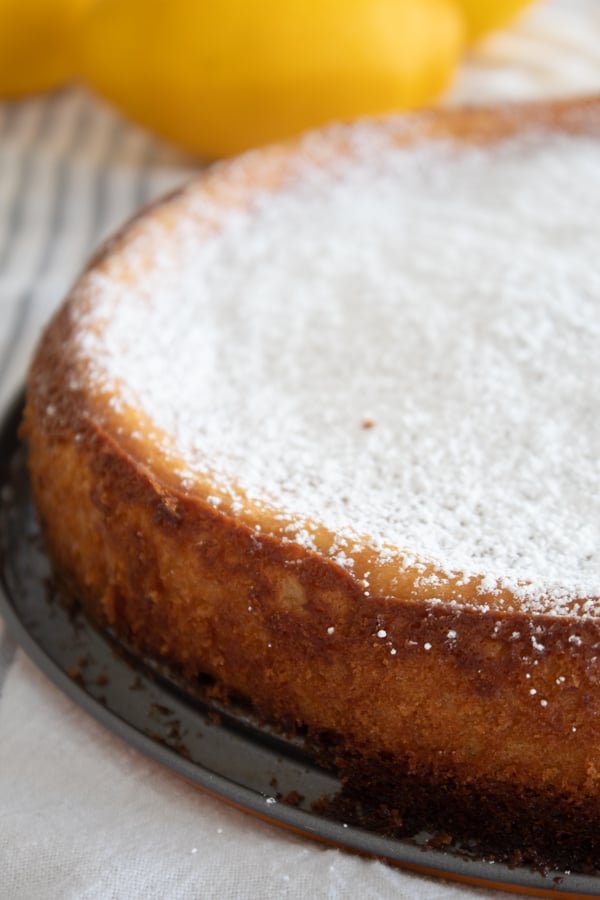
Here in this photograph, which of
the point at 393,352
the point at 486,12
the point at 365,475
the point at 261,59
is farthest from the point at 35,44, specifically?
the point at 365,475

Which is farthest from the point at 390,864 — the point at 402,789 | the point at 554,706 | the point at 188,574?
the point at 188,574

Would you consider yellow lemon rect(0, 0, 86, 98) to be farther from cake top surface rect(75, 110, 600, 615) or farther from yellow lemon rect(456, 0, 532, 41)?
cake top surface rect(75, 110, 600, 615)

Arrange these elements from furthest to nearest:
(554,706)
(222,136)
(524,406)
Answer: (222,136) < (524,406) < (554,706)

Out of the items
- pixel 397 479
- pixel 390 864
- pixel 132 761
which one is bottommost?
pixel 132 761

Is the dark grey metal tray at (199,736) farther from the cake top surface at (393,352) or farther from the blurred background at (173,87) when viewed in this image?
the blurred background at (173,87)

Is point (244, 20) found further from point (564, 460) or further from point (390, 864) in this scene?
point (390, 864)

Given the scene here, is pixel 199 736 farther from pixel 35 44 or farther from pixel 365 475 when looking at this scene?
pixel 35 44
